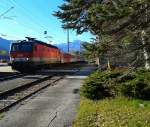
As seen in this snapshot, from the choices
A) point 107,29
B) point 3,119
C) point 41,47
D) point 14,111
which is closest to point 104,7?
point 107,29

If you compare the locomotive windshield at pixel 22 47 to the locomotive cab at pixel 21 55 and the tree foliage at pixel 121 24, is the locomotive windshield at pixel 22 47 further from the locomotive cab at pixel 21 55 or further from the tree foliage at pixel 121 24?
the tree foliage at pixel 121 24

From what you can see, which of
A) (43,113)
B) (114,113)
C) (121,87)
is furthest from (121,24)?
(121,87)

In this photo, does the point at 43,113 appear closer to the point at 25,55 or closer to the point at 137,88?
the point at 137,88

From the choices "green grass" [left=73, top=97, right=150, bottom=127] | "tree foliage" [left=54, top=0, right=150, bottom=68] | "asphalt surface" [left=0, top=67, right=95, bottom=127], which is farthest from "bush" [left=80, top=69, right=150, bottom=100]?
"tree foliage" [left=54, top=0, right=150, bottom=68]

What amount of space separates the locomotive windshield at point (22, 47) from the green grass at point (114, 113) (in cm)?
2714

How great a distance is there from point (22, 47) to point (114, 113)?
99.4 feet

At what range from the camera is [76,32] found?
33344mm

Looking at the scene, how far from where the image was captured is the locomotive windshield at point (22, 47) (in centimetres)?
4206

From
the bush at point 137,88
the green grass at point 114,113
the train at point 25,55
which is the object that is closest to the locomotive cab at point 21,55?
the train at point 25,55

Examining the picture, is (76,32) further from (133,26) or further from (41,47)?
(133,26)

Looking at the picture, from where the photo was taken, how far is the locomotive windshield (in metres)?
42.1

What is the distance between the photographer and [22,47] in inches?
1666

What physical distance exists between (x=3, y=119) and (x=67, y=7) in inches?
870

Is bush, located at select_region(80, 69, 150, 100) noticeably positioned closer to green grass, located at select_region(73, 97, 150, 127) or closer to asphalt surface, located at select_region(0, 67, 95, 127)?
green grass, located at select_region(73, 97, 150, 127)
